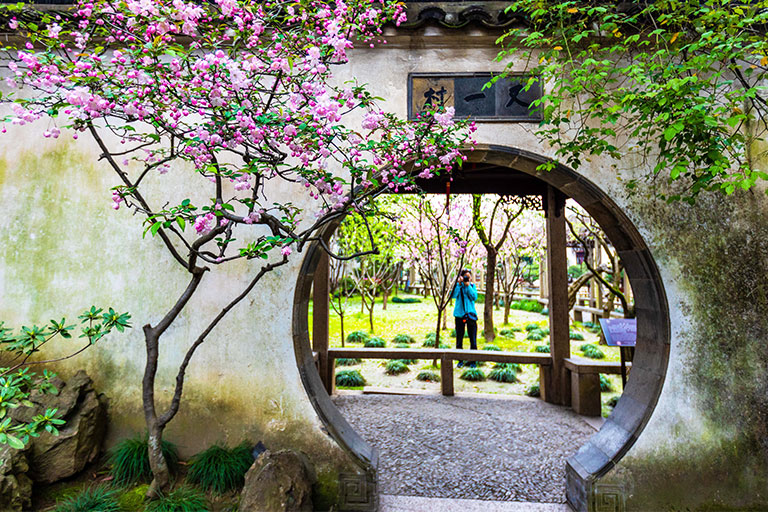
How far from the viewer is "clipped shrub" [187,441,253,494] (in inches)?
110

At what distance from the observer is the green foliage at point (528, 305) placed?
1778 cm

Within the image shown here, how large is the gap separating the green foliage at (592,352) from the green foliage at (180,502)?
8917 mm

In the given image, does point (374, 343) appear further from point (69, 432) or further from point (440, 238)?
point (69, 432)

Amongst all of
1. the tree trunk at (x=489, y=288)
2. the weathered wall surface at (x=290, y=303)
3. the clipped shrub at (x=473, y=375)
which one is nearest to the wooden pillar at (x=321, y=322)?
the clipped shrub at (x=473, y=375)

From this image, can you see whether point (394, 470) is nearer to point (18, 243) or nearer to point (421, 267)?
point (18, 243)

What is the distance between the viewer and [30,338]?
2344 millimetres

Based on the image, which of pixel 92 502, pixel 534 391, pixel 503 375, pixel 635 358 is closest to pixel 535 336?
pixel 503 375

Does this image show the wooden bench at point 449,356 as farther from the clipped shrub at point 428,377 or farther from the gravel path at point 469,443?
the clipped shrub at point 428,377

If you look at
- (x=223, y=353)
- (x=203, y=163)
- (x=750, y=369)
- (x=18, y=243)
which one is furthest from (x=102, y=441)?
(x=750, y=369)

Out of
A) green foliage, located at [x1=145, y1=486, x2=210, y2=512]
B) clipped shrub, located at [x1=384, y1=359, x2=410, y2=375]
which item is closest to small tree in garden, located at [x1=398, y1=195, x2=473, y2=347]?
clipped shrub, located at [x1=384, y1=359, x2=410, y2=375]

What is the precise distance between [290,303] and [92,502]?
6.10ft

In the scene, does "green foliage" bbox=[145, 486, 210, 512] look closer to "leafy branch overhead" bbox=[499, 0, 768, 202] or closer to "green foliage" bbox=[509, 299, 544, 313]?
"leafy branch overhead" bbox=[499, 0, 768, 202]

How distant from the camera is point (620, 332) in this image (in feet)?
16.6

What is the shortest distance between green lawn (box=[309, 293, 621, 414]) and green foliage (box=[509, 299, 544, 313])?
72 cm
